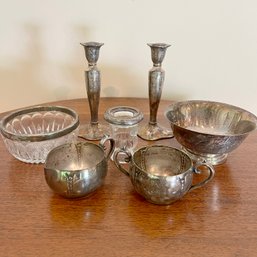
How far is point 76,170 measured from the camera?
1.75ft

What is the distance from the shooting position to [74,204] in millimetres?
552

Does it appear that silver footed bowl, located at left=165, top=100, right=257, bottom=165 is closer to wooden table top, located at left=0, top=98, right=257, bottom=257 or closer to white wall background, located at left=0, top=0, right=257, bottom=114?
wooden table top, located at left=0, top=98, right=257, bottom=257

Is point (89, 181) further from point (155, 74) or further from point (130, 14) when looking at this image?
point (130, 14)

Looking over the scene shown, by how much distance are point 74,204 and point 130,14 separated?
0.67 m

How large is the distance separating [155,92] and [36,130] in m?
0.32

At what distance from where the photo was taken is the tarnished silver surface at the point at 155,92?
2.45 ft

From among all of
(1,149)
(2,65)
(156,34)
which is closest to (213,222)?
(1,149)

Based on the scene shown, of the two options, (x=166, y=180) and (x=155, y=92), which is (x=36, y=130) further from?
(x=166, y=180)

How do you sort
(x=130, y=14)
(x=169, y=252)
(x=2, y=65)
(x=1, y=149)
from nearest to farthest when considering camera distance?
1. (x=169, y=252)
2. (x=1, y=149)
3. (x=130, y=14)
4. (x=2, y=65)

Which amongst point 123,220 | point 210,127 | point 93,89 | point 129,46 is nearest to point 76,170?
point 123,220

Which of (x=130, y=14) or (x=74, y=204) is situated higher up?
(x=130, y=14)

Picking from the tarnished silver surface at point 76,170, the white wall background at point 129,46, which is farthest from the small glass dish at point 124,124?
the white wall background at point 129,46

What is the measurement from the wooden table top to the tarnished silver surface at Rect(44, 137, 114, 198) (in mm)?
31

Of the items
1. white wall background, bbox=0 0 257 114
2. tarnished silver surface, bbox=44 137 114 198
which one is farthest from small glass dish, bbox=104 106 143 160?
white wall background, bbox=0 0 257 114
